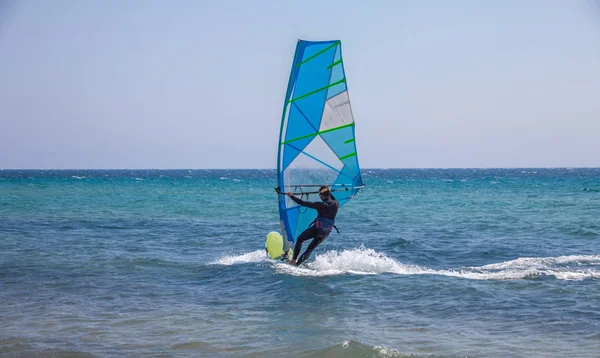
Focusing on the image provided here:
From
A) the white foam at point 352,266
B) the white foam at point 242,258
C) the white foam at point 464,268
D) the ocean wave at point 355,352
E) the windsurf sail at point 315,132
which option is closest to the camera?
the ocean wave at point 355,352

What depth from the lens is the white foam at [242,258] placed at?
12.4 m

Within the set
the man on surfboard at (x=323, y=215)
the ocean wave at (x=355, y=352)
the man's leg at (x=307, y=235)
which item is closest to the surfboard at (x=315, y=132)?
the man on surfboard at (x=323, y=215)

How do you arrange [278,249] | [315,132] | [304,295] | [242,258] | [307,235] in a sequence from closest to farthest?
[304,295]
[307,235]
[315,132]
[278,249]
[242,258]

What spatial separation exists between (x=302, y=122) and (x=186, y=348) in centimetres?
527

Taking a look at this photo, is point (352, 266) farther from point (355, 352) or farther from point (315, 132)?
point (355, 352)

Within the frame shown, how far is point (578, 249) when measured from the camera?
13.9m

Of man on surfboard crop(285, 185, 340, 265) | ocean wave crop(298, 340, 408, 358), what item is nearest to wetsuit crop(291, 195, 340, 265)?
man on surfboard crop(285, 185, 340, 265)

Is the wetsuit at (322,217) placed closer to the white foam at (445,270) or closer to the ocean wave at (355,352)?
the white foam at (445,270)

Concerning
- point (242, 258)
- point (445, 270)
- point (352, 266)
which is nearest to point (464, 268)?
point (445, 270)

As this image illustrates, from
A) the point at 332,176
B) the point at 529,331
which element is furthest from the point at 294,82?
the point at 529,331

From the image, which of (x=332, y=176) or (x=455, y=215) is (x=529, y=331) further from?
(x=455, y=215)

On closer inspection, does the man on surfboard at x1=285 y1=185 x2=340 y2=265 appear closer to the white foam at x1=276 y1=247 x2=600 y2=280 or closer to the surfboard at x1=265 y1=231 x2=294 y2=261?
the white foam at x1=276 y1=247 x2=600 y2=280

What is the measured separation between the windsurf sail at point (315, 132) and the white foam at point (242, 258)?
134cm

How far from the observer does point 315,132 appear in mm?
11180
